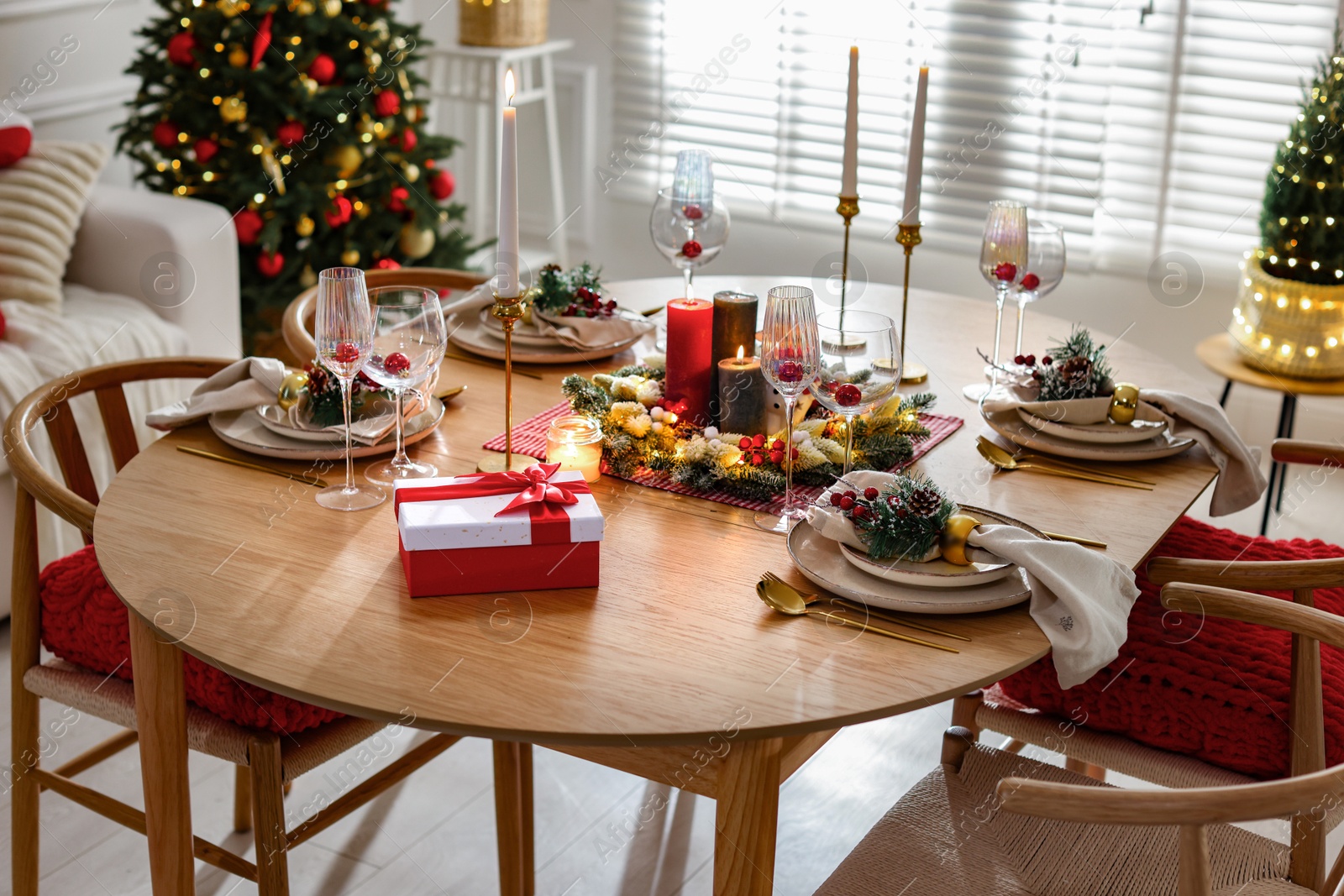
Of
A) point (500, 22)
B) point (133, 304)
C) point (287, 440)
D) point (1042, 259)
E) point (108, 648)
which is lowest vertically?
point (108, 648)

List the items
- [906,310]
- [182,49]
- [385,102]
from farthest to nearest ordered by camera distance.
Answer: [385,102] → [182,49] → [906,310]

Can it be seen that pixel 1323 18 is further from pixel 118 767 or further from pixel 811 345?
pixel 118 767

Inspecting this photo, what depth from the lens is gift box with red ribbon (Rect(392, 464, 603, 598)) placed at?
1.26 m

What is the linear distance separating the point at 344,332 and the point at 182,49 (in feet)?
7.27

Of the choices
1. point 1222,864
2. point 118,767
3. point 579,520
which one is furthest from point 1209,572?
point 118,767

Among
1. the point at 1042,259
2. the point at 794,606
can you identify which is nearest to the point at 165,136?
the point at 1042,259

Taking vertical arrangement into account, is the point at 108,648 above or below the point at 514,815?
above

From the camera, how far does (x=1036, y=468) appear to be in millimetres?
1614

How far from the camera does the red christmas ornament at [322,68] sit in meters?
3.43

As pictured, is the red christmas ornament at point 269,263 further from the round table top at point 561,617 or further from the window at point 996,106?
the round table top at point 561,617

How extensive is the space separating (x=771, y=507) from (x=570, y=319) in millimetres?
579

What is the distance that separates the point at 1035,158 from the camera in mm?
3770

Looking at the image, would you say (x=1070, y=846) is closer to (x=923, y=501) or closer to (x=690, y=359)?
(x=923, y=501)

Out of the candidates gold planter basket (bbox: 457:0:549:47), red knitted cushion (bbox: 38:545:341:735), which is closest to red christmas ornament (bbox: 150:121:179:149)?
gold planter basket (bbox: 457:0:549:47)
